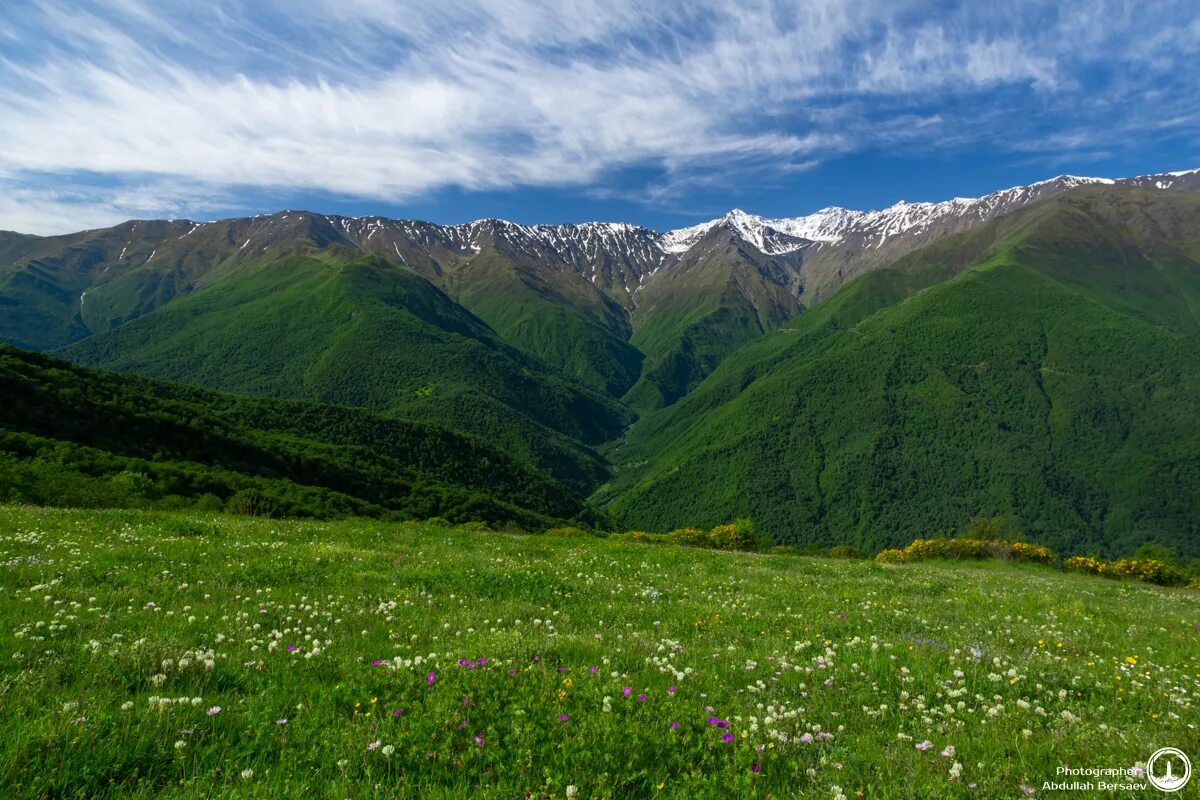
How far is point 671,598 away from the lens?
13.3 metres

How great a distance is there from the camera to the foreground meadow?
15.4 ft

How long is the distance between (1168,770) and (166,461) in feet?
222

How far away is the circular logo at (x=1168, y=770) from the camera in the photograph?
514 centimetres

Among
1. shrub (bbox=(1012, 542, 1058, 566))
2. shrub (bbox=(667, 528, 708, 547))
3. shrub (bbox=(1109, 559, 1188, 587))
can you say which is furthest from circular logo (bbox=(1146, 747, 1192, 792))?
shrub (bbox=(1012, 542, 1058, 566))

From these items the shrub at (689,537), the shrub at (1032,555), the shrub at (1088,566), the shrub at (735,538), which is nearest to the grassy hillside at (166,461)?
the shrub at (689,537)

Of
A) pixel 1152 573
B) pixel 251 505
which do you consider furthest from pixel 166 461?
pixel 1152 573

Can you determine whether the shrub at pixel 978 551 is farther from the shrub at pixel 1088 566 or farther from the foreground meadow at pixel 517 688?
the foreground meadow at pixel 517 688

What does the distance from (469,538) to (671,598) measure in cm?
1210

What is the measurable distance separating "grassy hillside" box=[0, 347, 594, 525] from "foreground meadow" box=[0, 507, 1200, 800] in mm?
24196

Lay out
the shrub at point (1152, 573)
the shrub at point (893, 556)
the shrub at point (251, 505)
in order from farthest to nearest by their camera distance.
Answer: the shrub at point (893, 556)
the shrub at point (1152, 573)
the shrub at point (251, 505)

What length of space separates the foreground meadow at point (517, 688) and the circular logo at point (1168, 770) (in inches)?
8.0

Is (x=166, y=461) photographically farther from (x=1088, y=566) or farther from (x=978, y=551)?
(x=1088, y=566)

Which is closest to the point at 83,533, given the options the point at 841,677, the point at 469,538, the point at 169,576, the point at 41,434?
the point at 169,576

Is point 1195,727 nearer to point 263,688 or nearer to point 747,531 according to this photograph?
point 263,688
